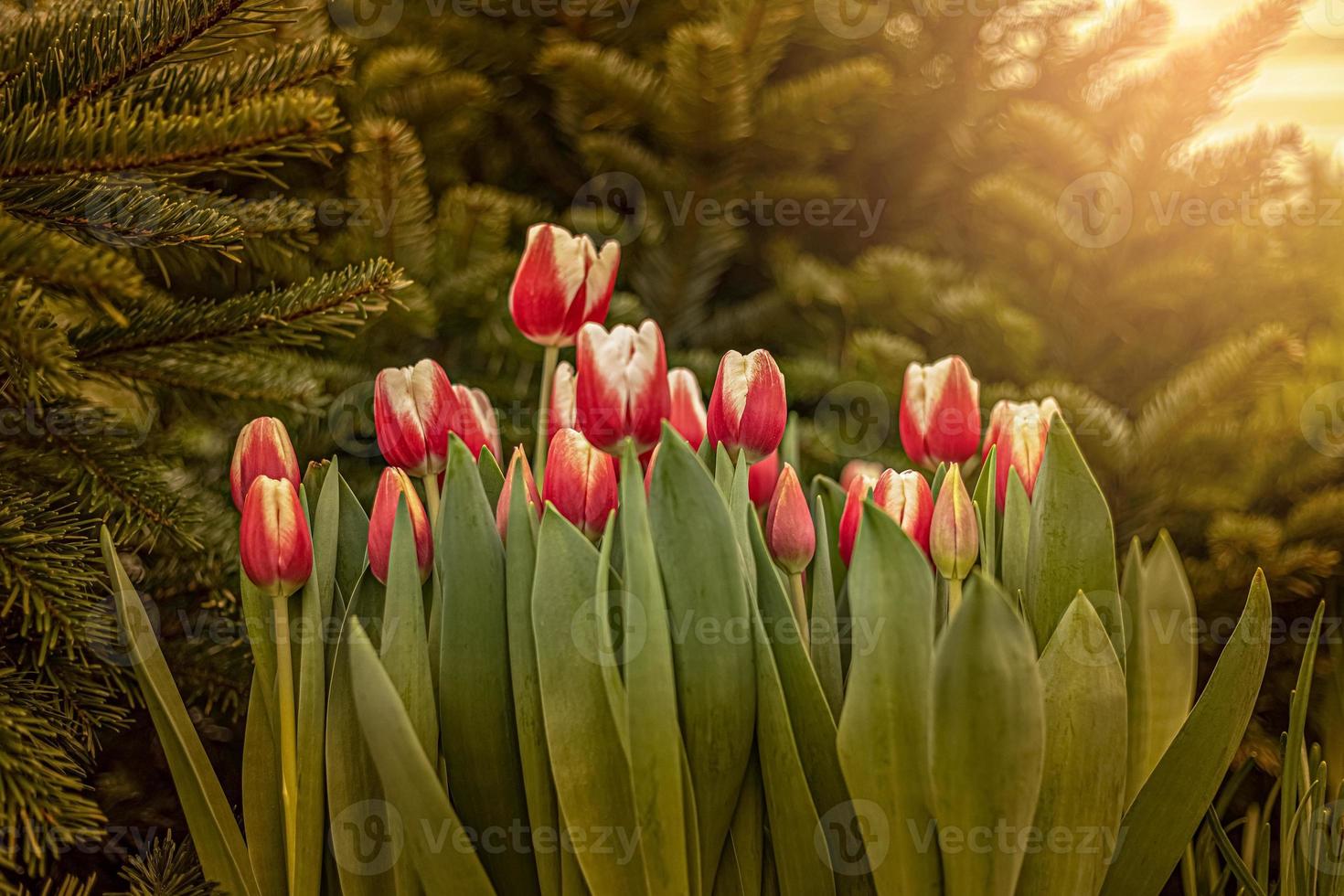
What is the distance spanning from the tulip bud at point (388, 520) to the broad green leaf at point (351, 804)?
0.04 metres

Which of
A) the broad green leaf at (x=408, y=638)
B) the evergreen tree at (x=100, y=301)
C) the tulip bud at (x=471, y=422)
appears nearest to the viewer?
the evergreen tree at (x=100, y=301)

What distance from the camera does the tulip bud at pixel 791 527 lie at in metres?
0.56

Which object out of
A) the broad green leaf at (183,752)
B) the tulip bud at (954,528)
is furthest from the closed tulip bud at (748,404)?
the broad green leaf at (183,752)

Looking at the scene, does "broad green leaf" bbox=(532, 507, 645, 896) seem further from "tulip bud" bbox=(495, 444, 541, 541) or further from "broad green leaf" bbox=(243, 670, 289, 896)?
"broad green leaf" bbox=(243, 670, 289, 896)

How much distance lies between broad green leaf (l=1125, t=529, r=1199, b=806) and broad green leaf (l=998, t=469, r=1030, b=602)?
0.07 metres

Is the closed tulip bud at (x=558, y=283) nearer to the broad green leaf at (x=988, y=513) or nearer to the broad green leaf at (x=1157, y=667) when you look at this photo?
the broad green leaf at (x=988, y=513)

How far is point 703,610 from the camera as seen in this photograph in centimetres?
50

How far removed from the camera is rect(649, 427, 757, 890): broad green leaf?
0.50 metres

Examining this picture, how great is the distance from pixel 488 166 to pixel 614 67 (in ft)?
0.89

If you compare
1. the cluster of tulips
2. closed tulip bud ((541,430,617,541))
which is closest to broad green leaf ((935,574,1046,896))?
the cluster of tulips

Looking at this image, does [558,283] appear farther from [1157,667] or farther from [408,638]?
[1157,667]

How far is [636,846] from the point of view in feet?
1.62

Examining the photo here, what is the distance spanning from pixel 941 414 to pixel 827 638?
18 centimetres

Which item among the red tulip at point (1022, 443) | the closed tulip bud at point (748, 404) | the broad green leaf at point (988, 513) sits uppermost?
the closed tulip bud at point (748, 404)
